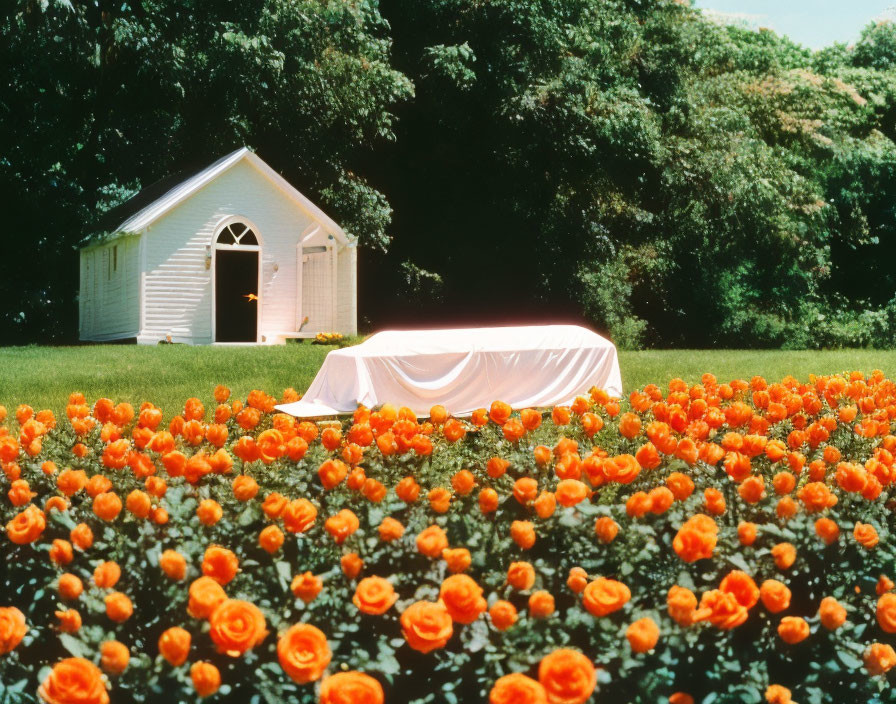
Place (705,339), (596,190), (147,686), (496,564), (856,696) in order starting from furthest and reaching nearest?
(705,339)
(596,190)
(496,564)
(856,696)
(147,686)

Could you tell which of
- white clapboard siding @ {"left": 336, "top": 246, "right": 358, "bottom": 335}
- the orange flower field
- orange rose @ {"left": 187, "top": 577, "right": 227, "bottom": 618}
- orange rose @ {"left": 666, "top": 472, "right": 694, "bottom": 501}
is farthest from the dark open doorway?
orange rose @ {"left": 187, "top": 577, "right": 227, "bottom": 618}

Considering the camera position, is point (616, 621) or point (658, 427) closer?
point (616, 621)

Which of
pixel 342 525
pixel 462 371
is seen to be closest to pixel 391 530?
pixel 342 525

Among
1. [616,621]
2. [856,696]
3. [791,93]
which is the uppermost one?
[791,93]

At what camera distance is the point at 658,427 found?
164 inches

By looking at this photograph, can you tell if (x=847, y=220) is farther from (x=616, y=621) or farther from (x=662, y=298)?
(x=616, y=621)

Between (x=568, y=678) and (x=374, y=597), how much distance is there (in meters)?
0.55

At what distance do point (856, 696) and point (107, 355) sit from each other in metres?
15.8

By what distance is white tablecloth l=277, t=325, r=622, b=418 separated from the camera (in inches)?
468

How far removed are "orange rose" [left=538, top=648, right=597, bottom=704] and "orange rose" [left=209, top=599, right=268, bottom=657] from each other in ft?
2.13

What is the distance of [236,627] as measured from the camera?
90.5 inches

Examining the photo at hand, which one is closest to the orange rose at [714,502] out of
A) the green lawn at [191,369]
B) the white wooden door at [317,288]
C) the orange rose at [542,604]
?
the orange rose at [542,604]

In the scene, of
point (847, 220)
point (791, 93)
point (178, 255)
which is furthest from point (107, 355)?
point (847, 220)

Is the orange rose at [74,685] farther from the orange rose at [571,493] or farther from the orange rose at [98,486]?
the orange rose at [571,493]
